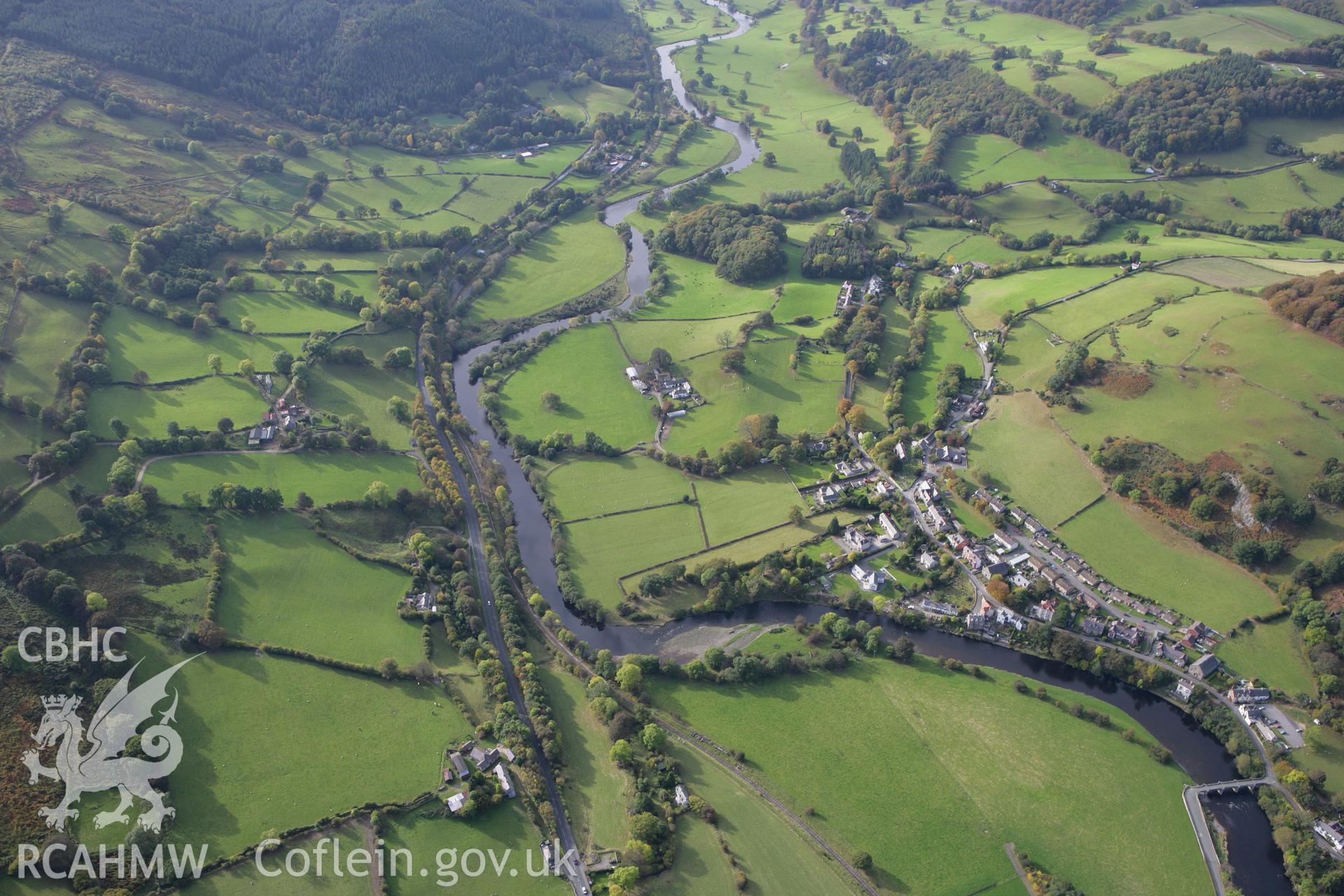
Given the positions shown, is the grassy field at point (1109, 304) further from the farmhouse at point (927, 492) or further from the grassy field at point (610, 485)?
the grassy field at point (610, 485)

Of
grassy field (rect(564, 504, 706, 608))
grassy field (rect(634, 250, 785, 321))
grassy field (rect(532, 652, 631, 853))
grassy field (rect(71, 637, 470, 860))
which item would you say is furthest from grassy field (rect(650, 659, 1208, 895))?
grassy field (rect(634, 250, 785, 321))

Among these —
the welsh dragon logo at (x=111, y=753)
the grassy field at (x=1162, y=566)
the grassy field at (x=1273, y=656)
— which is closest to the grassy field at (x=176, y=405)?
the welsh dragon logo at (x=111, y=753)

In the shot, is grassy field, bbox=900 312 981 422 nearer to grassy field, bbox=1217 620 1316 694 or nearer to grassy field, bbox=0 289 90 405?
grassy field, bbox=1217 620 1316 694

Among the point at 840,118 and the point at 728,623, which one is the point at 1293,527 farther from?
the point at 840,118

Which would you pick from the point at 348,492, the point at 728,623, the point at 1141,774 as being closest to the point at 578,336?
the point at 348,492

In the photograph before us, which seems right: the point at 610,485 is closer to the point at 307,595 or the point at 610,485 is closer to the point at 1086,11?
the point at 307,595

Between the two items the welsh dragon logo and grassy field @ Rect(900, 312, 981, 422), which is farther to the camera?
grassy field @ Rect(900, 312, 981, 422)

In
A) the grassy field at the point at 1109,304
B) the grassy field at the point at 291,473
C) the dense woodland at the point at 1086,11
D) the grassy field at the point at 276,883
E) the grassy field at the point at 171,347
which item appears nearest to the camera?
the grassy field at the point at 276,883
